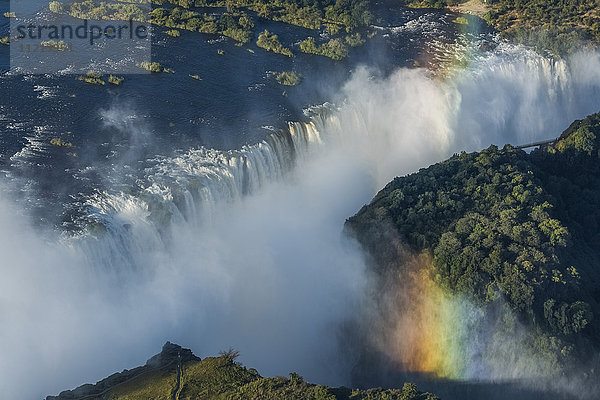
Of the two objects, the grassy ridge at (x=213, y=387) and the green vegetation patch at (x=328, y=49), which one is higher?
the green vegetation patch at (x=328, y=49)

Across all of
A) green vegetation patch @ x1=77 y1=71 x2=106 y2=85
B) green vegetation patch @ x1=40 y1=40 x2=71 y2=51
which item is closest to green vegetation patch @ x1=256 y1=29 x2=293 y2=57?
green vegetation patch @ x1=77 y1=71 x2=106 y2=85

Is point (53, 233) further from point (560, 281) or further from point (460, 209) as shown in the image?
point (560, 281)

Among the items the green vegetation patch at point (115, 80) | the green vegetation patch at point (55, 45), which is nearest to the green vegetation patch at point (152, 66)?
the green vegetation patch at point (115, 80)

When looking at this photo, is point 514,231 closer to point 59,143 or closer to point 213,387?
point 213,387

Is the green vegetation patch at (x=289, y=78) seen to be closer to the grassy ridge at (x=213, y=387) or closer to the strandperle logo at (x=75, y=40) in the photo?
the strandperle logo at (x=75, y=40)

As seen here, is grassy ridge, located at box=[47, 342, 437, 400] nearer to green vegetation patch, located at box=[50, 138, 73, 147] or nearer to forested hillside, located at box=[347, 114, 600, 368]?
forested hillside, located at box=[347, 114, 600, 368]

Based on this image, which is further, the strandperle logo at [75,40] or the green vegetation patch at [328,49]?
the green vegetation patch at [328,49]
